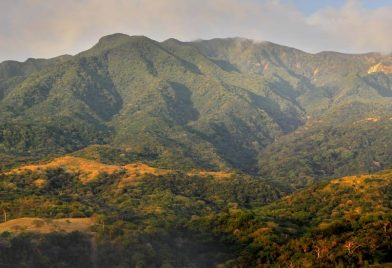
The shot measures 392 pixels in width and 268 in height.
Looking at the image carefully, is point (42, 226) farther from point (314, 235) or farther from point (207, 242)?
point (314, 235)

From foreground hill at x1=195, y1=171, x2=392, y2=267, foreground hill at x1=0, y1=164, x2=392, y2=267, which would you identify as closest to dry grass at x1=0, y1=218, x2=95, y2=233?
foreground hill at x1=0, y1=164, x2=392, y2=267

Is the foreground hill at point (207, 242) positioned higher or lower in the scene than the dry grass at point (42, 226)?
lower

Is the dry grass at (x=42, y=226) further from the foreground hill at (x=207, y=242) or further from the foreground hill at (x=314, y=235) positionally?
the foreground hill at (x=314, y=235)

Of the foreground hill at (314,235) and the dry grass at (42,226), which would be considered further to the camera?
the dry grass at (42,226)

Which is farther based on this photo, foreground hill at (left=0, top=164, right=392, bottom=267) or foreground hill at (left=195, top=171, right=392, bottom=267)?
foreground hill at (left=0, top=164, right=392, bottom=267)

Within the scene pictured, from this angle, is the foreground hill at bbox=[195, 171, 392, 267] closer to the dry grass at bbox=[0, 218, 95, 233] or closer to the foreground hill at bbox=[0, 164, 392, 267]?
the foreground hill at bbox=[0, 164, 392, 267]

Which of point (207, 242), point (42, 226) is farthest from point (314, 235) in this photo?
point (42, 226)

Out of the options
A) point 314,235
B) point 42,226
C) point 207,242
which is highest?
point 42,226

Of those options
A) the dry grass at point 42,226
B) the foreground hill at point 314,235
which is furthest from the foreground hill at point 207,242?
the foreground hill at point 314,235

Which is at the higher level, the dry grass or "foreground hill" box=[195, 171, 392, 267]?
the dry grass

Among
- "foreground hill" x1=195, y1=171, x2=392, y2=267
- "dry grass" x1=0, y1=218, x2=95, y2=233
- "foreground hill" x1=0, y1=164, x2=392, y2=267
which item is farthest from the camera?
"dry grass" x1=0, y1=218, x2=95, y2=233

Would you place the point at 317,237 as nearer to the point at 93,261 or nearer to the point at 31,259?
the point at 93,261

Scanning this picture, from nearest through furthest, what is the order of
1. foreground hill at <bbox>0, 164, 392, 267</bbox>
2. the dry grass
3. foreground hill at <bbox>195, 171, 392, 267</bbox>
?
foreground hill at <bbox>195, 171, 392, 267</bbox>, foreground hill at <bbox>0, 164, 392, 267</bbox>, the dry grass
